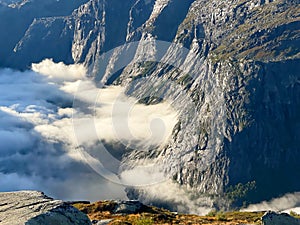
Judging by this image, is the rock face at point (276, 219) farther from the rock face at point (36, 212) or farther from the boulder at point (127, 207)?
the boulder at point (127, 207)

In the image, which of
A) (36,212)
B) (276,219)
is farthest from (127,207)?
(36,212)

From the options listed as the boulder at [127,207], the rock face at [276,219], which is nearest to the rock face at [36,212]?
the rock face at [276,219]

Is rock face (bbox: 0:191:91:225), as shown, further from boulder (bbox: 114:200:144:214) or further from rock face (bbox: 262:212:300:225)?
boulder (bbox: 114:200:144:214)

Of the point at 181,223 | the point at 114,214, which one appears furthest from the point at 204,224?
the point at 114,214

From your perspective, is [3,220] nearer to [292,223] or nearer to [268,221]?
[268,221]

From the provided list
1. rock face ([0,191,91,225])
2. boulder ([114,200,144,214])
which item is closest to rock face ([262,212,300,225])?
rock face ([0,191,91,225])
